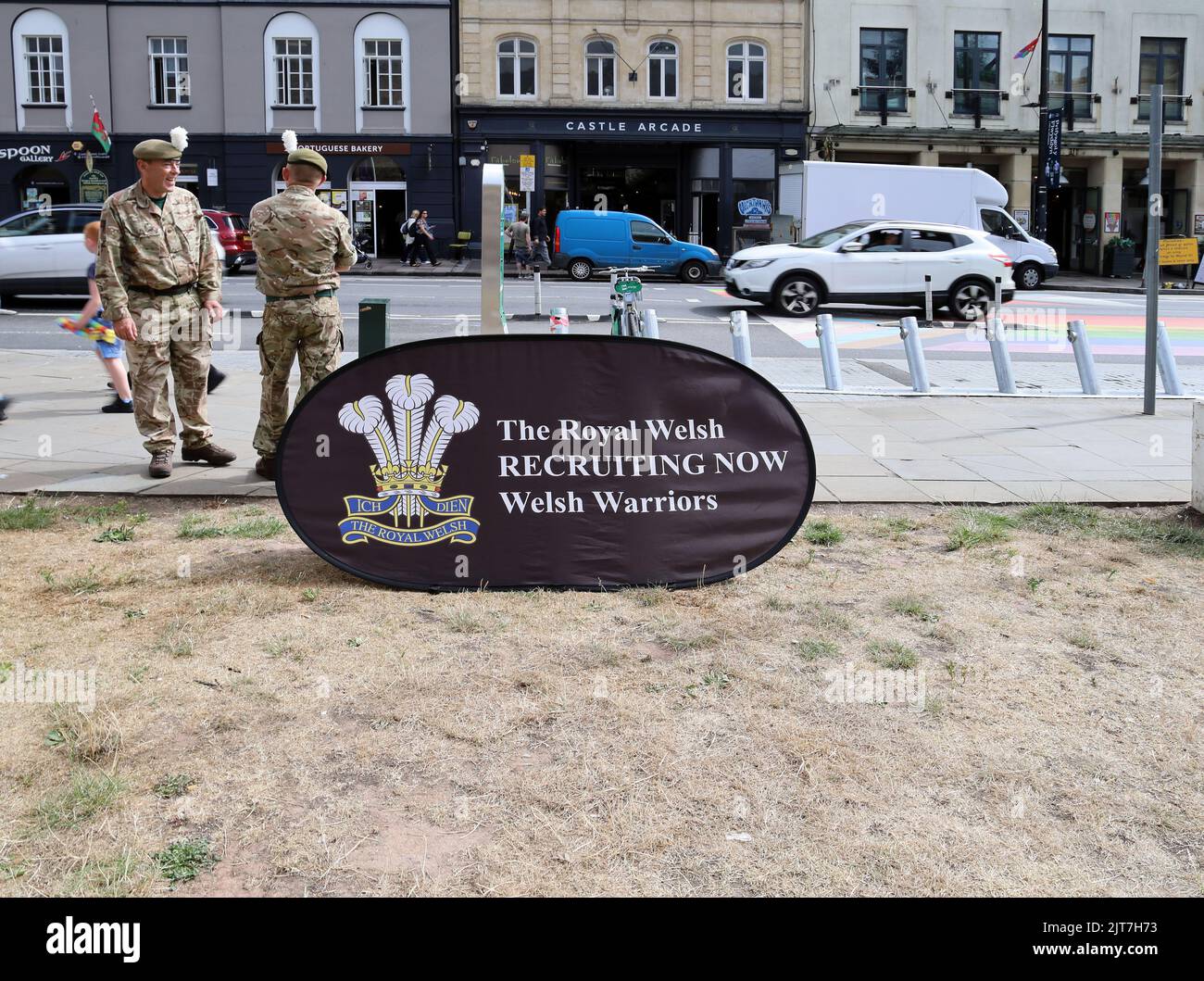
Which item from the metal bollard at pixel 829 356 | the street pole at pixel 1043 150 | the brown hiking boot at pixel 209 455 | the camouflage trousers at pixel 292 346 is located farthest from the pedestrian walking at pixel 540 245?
the camouflage trousers at pixel 292 346

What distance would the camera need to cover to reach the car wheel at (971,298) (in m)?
20.8

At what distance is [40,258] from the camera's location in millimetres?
20219

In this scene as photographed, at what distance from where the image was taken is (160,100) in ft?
124

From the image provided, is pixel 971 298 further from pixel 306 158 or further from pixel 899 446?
pixel 306 158

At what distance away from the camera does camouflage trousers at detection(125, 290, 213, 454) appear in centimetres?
729

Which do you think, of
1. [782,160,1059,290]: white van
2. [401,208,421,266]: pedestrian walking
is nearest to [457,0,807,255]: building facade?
[401,208,421,266]: pedestrian walking

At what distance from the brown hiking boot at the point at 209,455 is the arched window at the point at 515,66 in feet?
107

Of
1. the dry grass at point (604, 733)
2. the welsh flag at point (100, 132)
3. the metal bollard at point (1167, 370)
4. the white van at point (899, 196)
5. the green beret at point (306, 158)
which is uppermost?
the welsh flag at point (100, 132)

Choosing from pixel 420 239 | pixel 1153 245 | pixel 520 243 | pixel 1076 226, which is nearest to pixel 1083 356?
pixel 1153 245

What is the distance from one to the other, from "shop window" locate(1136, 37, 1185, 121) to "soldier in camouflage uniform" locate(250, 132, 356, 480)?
3956cm

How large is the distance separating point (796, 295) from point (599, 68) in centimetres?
2076

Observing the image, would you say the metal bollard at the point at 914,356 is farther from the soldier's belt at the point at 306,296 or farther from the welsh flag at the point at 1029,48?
the welsh flag at the point at 1029,48

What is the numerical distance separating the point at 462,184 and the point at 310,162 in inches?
1286

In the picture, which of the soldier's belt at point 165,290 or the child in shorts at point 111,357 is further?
the child in shorts at point 111,357
